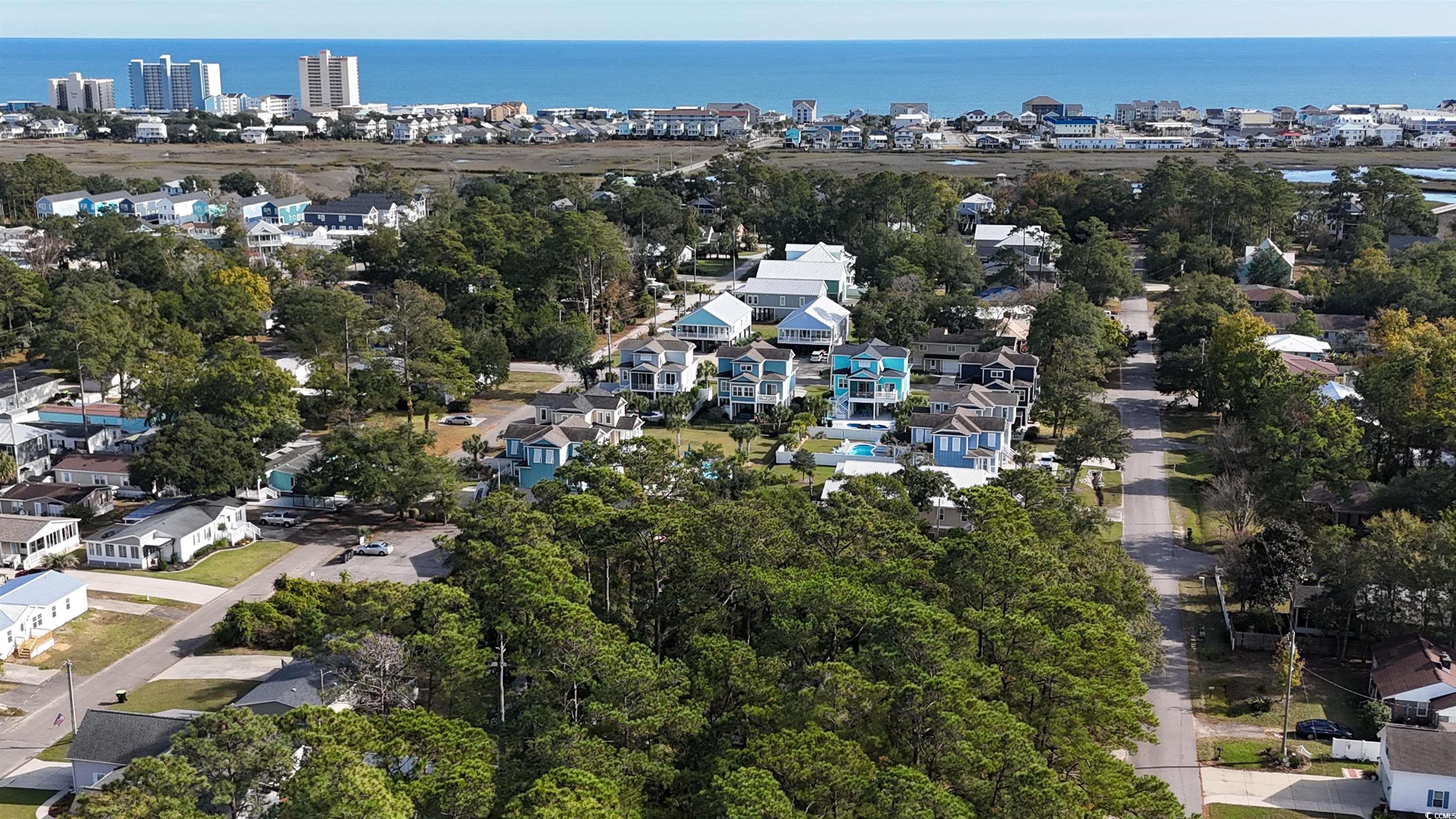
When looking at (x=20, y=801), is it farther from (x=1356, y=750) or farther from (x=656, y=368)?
(x=656, y=368)

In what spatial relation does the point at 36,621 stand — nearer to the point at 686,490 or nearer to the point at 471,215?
the point at 686,490

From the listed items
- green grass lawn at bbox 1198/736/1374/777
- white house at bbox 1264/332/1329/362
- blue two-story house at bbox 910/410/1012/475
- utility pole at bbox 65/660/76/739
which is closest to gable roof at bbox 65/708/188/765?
utility pole at bbox 65/660/76/739

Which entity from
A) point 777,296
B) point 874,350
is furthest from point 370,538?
point 777,296

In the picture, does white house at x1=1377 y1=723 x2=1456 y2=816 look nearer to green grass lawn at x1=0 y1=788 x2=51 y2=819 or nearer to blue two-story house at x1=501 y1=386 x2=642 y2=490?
blue two-story house at x1=501 y1=386 x2=642 y2=490

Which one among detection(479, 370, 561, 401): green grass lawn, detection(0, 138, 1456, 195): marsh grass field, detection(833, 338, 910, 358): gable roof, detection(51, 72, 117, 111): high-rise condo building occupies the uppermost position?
detection(51, 72, 117, 111): high-rise condo building

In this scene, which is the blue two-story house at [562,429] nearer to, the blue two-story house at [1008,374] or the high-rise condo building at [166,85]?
the blue two-story house at [1008,374]

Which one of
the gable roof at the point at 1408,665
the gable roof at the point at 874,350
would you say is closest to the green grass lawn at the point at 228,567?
the gable roof at the point at 874,350

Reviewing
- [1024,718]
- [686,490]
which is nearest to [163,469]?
[686,490]
